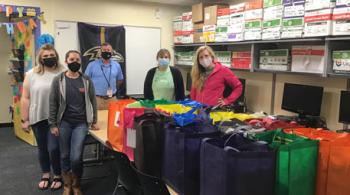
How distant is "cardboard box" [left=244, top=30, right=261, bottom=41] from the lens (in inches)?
161

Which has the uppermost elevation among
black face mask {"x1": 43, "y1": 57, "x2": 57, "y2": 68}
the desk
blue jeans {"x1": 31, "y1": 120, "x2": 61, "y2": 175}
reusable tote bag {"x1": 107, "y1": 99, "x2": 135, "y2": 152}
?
black face mask {"x1": 43, "y1": 57, "x2": 57, "y2": 68}

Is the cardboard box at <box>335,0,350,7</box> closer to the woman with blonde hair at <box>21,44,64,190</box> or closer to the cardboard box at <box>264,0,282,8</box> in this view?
the cardboard box at <box>264,0,282,8</box>

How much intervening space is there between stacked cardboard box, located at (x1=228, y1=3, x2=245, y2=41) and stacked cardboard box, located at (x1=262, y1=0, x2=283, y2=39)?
0.46 m

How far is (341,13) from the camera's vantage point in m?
3.01

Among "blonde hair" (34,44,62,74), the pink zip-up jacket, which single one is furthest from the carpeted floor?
the pink zip-up jacket

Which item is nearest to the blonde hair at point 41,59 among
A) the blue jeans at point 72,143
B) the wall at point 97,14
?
the blue jeans at point 72,143

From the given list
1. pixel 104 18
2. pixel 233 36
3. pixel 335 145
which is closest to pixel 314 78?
pixel 233 36

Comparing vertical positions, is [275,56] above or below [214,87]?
above

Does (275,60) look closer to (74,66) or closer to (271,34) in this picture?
(271,34)

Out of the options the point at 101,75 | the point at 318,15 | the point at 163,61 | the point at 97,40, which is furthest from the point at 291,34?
the point at 97,40

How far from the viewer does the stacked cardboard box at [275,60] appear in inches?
149

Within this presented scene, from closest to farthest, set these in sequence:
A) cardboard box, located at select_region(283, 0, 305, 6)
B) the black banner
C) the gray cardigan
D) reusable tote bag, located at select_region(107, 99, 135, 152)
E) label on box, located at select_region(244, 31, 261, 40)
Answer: reusable tote bag, located at select_region(107, 99, 135, 152)
the gray cardigan
cardboard box, located at select_region(283, 0, 305, 6)
label on box, located at select_region(244, 31, 261, 40)
the black banner

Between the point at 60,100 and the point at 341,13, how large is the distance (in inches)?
108

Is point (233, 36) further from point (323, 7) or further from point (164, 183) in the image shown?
point (164, 183)
